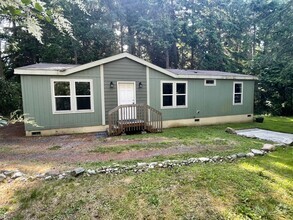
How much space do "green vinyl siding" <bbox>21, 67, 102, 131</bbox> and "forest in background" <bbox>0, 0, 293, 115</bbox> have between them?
8.01 meters

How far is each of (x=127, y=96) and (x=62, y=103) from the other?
8.77ft

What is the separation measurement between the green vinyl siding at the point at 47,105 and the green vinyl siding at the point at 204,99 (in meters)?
2.54

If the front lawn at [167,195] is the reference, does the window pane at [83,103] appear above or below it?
above

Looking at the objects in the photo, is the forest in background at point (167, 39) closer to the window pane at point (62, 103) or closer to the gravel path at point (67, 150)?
the window pane at point (62, 103)

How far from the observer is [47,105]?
7.79 meters

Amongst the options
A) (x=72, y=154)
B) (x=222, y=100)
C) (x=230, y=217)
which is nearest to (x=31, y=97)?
(x=72, y=154)

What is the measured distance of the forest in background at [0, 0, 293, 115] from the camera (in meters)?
16.2

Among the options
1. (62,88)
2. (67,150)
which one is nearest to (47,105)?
(62,88)

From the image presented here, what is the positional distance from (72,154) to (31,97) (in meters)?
3.43

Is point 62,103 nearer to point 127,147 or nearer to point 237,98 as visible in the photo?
point 127,147

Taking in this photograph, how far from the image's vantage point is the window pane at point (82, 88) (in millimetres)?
8252

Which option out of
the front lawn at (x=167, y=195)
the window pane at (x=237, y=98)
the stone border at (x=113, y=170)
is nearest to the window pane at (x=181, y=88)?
the window pane at (x=237, y=98)

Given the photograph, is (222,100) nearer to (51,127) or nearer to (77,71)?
(77,71)

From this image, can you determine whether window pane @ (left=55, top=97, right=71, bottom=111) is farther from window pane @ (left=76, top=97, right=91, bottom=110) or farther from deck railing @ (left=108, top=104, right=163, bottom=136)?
deck railing @ (left=108, top=104, right=163, bottom=136)
